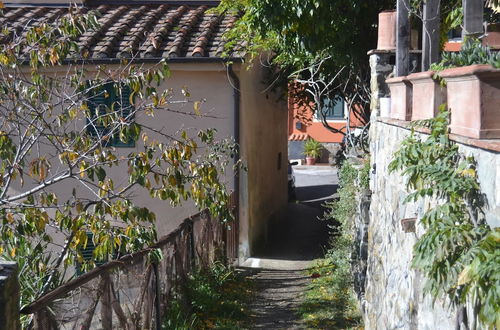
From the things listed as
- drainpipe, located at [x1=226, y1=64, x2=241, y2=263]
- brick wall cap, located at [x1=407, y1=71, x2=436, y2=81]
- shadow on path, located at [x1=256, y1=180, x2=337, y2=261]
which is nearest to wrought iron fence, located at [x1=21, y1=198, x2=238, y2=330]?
drainpipe, located at [x1=226, y1=64, x2=241, y2=263]

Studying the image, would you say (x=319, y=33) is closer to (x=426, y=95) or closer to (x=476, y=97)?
(x=426, y=95)

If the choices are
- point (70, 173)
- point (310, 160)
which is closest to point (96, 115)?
point (70, 173)

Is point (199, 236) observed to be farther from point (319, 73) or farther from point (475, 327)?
point (475, 327)

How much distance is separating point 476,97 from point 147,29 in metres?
10.9

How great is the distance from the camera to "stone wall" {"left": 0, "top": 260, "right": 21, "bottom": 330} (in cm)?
399

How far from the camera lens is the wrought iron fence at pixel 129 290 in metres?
5.09

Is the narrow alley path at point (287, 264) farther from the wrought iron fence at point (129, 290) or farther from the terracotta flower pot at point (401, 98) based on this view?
the terracotta flower pot at point (401, 98)

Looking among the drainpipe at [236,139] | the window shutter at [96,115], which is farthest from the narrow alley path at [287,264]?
the window shutter at [96,115]

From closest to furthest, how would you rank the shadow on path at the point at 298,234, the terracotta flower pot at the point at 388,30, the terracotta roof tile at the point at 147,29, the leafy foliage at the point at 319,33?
the terracotta flower pot at the point at 388,30 < the leafy foliage at the point at 319,33 < the terracotta roof tile at the point at 147,29 < the shadow on path at the point at 298,234

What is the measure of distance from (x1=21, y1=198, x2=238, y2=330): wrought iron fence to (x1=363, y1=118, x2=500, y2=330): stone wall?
2387mm

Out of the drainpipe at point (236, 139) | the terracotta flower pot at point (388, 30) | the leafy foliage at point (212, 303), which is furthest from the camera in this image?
the drainpipe at point (236, 139)

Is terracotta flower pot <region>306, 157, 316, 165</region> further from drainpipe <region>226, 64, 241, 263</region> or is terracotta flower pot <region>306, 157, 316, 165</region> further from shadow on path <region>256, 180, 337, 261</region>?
drainpipe <region>226, 64, 241, 263</region>

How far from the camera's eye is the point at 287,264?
13461mm

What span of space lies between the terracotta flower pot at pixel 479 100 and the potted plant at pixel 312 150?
96.8 ft
